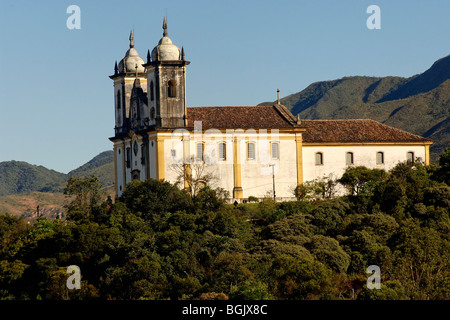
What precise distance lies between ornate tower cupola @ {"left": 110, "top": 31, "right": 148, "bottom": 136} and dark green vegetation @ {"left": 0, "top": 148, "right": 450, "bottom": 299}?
7146 mm

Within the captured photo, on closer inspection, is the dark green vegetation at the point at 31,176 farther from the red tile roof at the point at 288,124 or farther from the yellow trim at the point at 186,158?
the yellow trim at the point at 186,158

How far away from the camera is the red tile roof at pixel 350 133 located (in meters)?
61.5

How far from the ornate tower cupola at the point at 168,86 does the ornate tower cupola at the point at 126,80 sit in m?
3.83

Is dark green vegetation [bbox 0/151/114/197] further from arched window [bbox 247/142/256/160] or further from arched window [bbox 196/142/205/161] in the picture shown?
Answer: arched window [bbox 196/142/205/161]

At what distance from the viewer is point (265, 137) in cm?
5984

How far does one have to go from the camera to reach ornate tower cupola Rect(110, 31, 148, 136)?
63031 millimetres

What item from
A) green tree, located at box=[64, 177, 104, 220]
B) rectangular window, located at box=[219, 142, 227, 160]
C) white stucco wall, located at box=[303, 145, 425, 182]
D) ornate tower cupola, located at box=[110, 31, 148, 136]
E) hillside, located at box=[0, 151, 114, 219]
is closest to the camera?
green tree, located at box=[64, 177, 104, 220]

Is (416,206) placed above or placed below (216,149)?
below

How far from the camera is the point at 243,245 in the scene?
157 feet

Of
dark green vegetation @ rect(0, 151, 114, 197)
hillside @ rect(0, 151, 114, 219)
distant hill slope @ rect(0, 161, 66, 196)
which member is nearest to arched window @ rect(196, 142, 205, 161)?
hillside @ rect(0, 151, 114, 219)

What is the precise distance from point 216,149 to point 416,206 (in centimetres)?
1347
